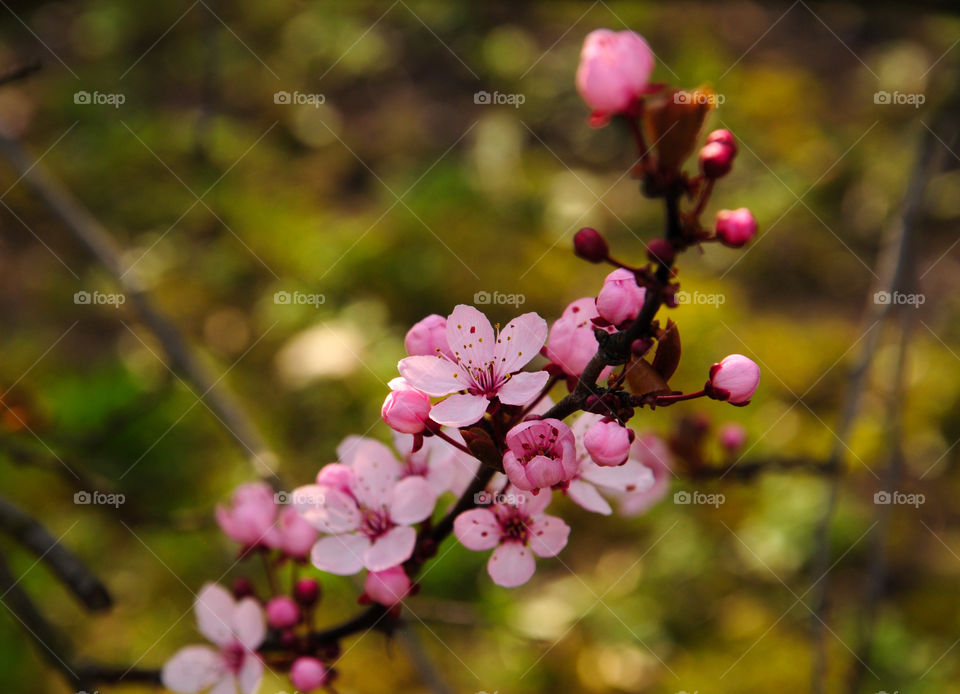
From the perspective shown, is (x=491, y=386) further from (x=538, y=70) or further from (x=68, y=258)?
(x=538, y=70)

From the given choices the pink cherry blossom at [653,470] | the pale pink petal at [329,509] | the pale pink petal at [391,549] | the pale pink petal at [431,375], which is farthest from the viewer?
the pink cherry blossom at [653,470]

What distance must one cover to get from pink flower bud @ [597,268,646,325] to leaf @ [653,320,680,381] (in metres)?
0.04

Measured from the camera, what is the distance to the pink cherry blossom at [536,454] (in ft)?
3.00

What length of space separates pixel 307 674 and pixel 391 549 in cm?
27

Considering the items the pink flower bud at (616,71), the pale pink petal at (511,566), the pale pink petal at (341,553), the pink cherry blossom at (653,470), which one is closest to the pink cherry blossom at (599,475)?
the pale pink petal at (511,566)

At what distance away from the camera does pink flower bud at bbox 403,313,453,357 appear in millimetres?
1089

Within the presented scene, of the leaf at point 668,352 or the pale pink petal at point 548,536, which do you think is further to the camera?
the pale pink petal at point 548,536

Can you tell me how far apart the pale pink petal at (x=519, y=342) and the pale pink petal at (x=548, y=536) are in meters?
0.23

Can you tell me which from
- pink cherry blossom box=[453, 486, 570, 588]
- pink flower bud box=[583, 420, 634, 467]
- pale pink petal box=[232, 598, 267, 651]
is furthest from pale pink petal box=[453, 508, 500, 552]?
pale pink petal box=[232, 598, 267, 651]

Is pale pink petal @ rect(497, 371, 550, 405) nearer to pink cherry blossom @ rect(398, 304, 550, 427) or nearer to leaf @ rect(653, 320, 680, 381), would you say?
pink cherry blossom @ rect(398, 304, 550, 427)

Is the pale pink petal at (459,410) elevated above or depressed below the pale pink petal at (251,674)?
above

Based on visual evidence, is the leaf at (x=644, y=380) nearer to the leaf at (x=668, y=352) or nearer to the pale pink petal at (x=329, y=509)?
the leaf at (x=668, y=352)

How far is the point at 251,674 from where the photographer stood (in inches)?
51.7

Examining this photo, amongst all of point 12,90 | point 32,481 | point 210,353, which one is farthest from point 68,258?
point 12,90
